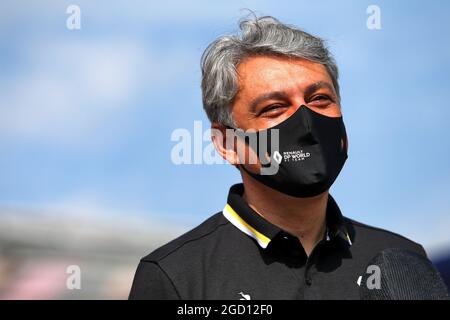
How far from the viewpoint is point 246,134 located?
9.35 ft

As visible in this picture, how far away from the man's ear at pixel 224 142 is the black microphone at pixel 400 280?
0.74 metres

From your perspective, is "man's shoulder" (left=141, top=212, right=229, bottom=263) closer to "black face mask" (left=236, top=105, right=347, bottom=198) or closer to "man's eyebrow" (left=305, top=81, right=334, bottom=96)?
"black face mask" (left=236, top=105, right=347, bottom=198)

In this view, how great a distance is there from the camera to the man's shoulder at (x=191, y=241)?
2738 mm

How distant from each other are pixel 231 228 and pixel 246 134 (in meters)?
0.37

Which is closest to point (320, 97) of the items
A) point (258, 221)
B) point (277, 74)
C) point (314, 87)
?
point (314, 87)

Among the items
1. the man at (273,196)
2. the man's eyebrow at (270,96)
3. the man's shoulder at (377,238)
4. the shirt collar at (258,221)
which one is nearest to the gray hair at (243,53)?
the man at (273,196)

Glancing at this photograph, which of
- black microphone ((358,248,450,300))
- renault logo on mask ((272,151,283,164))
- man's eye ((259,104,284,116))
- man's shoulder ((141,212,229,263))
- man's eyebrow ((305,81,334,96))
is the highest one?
man's eyebrow ((305,81,334,96))

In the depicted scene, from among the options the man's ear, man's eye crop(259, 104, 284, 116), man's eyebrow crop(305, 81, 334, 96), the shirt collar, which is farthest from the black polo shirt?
man's eyebrow crop(305, 81, 334, 96)

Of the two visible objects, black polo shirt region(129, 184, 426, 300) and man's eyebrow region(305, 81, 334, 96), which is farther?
man's eyebrow region(305, 81, 334, 96)

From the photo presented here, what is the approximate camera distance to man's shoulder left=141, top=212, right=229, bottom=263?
274cm

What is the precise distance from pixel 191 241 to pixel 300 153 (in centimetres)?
54
